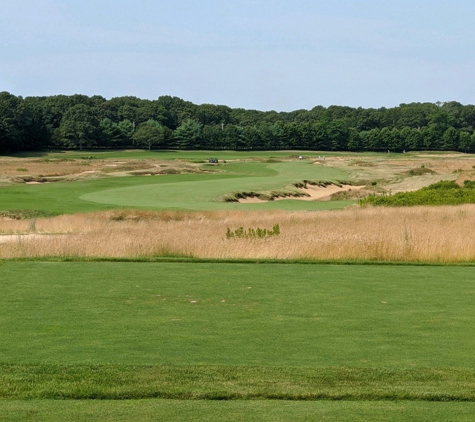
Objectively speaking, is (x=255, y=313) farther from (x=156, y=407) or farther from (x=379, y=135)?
(x=379, y=135)

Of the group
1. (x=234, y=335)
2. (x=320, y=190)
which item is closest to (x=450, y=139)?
(x=320, y=190)

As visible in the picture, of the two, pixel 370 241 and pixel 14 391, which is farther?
pixel 370 241

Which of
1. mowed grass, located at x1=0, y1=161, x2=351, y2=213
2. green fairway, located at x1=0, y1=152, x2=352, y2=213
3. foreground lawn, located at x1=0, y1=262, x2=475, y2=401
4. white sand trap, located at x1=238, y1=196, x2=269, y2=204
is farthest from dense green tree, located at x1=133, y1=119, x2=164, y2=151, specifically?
foreground lawn, located at x1=0, y1=262, x2=475, y2=401

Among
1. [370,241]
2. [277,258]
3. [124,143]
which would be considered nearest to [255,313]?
[277,258]

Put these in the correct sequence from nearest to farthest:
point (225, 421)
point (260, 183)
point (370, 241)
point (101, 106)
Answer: point (225, 421) < point (370, 241) < point (260, 183) < point (101, 106)

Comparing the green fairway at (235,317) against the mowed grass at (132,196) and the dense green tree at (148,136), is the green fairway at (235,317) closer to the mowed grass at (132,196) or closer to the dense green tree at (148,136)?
the mowed grass at (132,196)

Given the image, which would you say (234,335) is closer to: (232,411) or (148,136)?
(232,411)

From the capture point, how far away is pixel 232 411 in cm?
585

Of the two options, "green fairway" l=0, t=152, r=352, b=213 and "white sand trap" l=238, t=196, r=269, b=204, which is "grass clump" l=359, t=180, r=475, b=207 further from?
"white sand trap" l=238, t=196, r=269, b=204

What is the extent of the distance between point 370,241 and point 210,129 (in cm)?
13682

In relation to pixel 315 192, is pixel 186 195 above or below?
above

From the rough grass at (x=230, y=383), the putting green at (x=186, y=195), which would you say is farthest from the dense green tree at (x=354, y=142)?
the rough grass at (x=230, y=383)

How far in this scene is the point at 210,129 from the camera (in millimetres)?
153375

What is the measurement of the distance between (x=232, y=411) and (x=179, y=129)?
478ft
